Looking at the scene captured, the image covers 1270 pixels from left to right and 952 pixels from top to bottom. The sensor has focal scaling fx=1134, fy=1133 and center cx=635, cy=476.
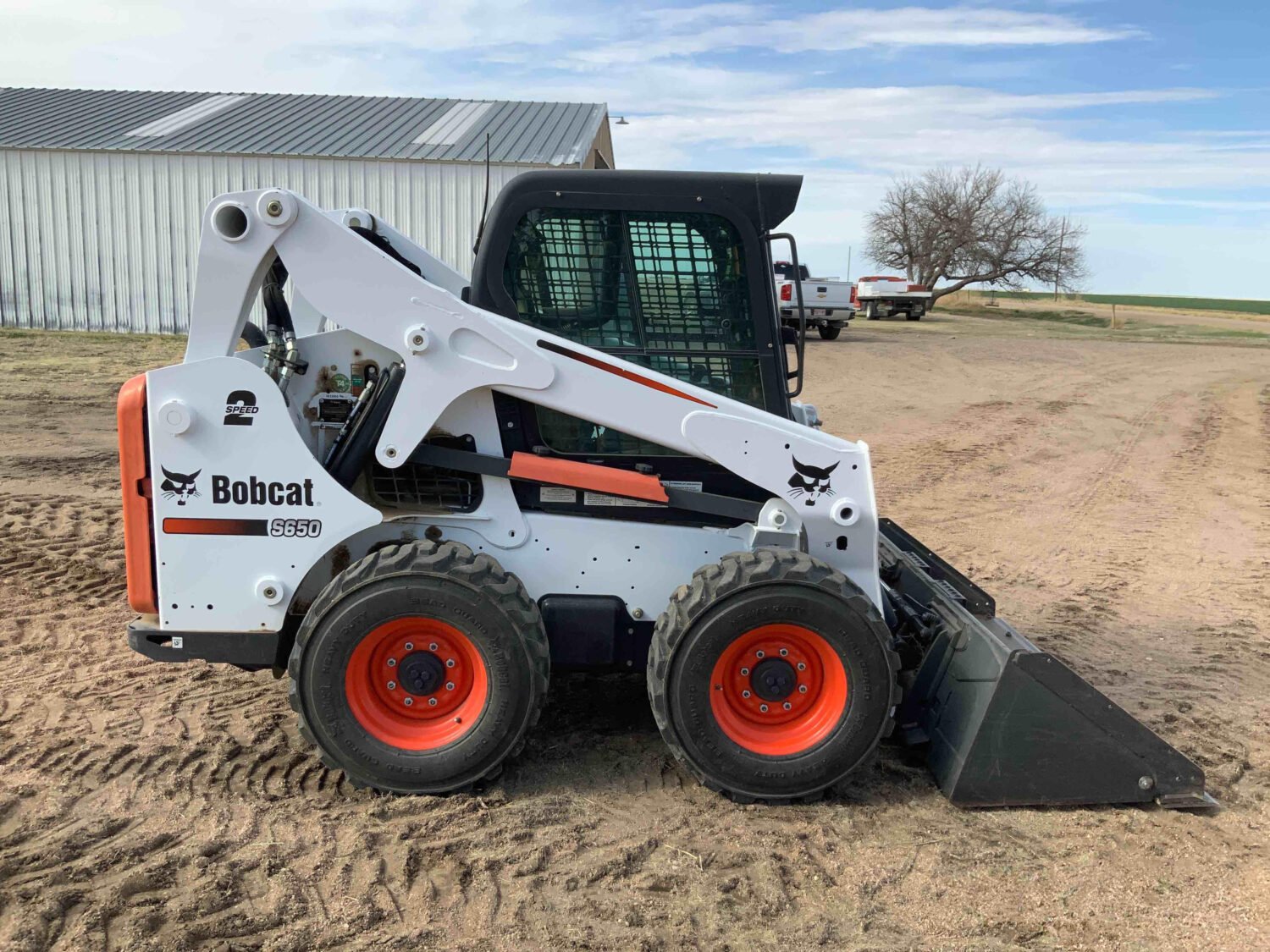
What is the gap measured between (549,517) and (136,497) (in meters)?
1.55

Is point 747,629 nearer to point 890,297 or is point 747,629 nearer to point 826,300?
point 826,300

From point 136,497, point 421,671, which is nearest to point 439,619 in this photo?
point 421,671

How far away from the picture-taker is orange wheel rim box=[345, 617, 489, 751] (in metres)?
4.23

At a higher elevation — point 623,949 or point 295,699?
point 295,699

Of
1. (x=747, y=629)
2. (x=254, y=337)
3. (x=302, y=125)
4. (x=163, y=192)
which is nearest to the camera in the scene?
(x=747, y=629)

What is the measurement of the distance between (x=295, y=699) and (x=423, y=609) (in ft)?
1.93

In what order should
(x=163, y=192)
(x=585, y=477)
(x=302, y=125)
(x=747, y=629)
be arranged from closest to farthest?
1. (x=747, y=629)
2. (x=585, y=477)
3. (x=163, y=192)
4. (x=302, y=125)

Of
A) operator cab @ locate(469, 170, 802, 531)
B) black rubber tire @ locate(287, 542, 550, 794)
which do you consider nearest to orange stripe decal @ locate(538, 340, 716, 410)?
operator cab @ locate(469, 170, 802, 531)

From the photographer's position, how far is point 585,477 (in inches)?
174

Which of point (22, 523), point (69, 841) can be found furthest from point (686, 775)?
point (22, 523)

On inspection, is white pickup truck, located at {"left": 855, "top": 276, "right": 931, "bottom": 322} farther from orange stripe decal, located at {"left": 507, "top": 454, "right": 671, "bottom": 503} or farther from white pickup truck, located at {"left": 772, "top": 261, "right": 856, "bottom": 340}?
orange stripe decal, located at {"left": 507, "top": 454, "right": 671, "bottom": 503}

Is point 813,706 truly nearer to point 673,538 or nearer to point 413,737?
point 673,538

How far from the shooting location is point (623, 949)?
11.2 ft

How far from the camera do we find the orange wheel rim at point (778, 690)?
428cm
